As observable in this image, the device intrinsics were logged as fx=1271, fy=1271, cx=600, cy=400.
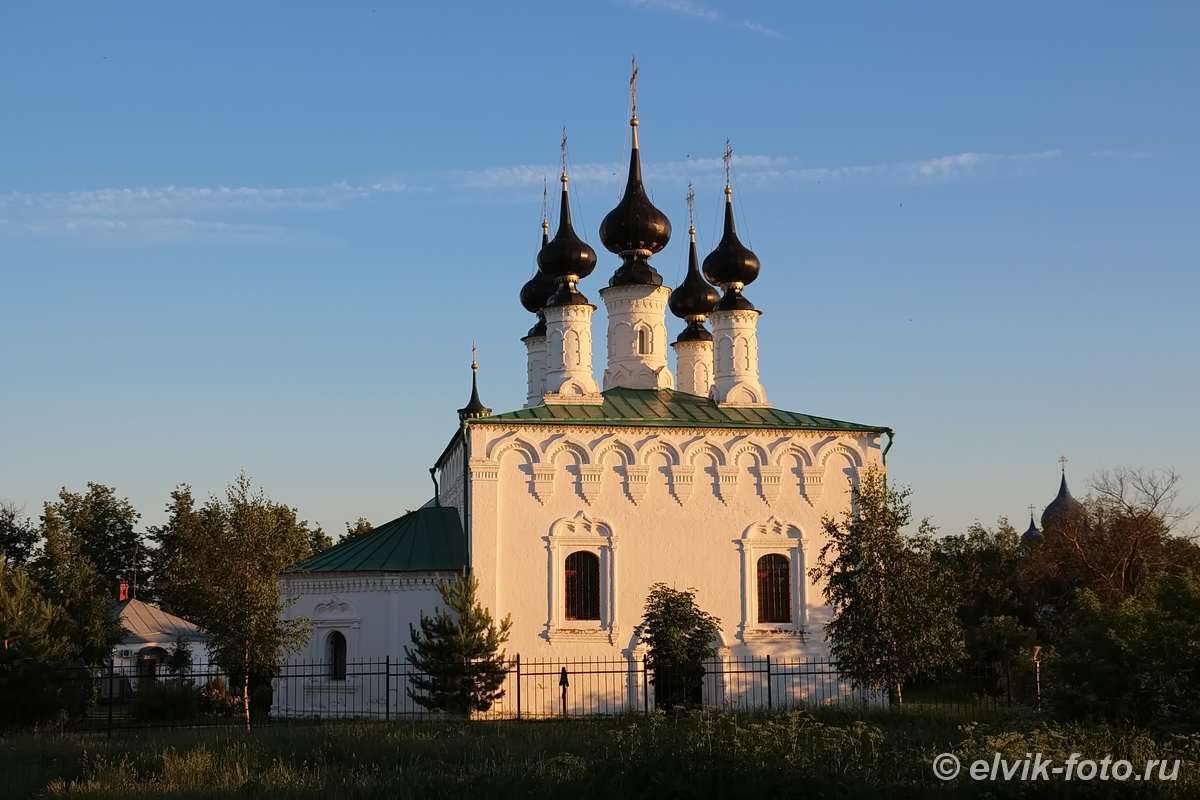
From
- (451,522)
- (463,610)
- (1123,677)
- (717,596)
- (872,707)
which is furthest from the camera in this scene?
(451,522)

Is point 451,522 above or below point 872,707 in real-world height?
above

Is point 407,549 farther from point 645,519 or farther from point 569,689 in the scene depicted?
point 645,519

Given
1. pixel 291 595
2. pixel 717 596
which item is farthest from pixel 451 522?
pixel 717 596

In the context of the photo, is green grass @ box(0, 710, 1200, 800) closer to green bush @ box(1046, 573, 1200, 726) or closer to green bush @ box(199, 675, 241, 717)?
green bush @ box(1046, 573, 1200, 726)

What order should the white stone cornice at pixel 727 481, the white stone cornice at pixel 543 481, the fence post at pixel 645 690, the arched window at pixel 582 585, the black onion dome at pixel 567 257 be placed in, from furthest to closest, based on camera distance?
the black onion dome at pixel 567 257, the white stone cornice at pixel 727 481, the white stone cornice at pixel 543 481, the arched window at pixel 582 585, the fence post at pixel 645 690

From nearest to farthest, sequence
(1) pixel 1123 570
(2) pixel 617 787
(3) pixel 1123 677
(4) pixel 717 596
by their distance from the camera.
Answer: (2) pixel 617 787, (3) pixel 1123 677, (4) pixel 717 596, (1) pixel 1123 570

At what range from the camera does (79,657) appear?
2452 cm

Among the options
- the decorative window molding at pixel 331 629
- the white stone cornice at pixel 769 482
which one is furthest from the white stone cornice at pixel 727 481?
the decorative window molding at pixel 331 629

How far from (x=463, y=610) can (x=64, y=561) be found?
18628mm

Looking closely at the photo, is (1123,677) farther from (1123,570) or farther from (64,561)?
(64,561)

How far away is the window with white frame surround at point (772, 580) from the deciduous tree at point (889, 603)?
2252 mm

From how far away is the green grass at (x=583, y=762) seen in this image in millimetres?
10914

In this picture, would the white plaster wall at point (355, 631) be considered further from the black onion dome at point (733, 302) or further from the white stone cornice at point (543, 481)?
the black onion dome at point (733, 302)

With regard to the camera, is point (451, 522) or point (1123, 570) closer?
point (451, 522)
